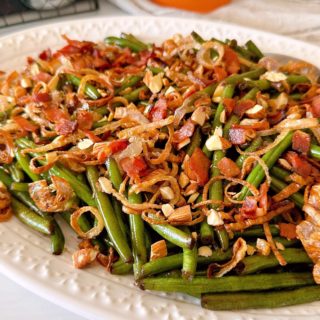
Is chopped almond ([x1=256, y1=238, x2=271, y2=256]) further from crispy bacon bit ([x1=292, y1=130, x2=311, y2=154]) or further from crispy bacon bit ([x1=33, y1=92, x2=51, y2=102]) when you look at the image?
crispy bacon bit ([x1=33, y1=92, x2=51, y2=102])

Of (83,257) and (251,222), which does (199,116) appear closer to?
(251,222)

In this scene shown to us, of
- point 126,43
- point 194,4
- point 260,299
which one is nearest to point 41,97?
point 126,43

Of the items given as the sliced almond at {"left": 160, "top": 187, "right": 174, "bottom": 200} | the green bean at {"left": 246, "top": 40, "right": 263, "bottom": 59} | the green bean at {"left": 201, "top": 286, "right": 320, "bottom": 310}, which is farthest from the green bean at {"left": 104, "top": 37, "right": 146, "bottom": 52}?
the green bean at {"left": 201, "top": 286, "right": 320, "bottom": 310}

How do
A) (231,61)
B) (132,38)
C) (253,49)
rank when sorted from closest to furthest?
(231,61)
(253,49)
(132,38)

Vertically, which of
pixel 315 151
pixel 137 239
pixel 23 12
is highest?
pixel 315 151

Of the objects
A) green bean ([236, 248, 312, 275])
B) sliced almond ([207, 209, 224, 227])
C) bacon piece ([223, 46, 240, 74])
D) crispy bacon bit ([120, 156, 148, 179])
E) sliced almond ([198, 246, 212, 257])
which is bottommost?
green bean ([236, 248, 312, 275])

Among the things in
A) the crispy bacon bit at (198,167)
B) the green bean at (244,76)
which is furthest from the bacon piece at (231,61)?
the crispy bacon bit at (198,167)
